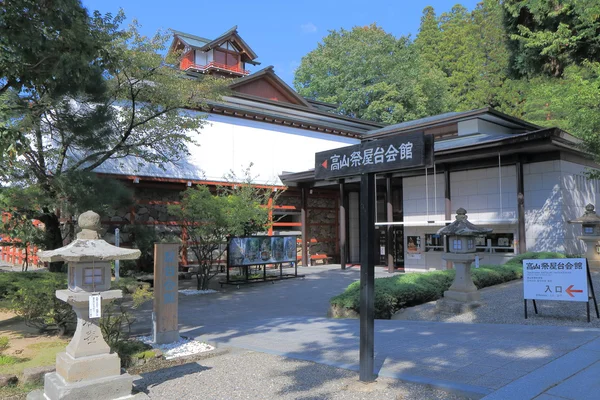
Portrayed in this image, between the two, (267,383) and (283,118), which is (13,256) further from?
(267,383)

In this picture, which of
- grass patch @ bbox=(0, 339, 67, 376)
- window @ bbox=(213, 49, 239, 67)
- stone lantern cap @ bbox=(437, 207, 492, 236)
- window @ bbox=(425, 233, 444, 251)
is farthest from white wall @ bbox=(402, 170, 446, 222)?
window @ bbox=(213, 49, 239, 67)

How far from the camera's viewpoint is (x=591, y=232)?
46.7ft

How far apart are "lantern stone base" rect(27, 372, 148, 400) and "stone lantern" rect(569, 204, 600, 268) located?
46.2 feet

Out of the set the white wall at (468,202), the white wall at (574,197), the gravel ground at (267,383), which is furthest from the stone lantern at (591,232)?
the gravel ground at (267,383)

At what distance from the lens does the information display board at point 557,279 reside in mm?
7773

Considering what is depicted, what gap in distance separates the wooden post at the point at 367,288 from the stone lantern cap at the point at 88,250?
2.63 metres

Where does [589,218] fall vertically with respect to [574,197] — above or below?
below

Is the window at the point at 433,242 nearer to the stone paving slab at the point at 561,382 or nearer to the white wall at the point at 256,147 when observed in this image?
the white wall at the point at 256,147

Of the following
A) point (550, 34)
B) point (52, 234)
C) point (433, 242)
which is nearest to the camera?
point (550, 34)

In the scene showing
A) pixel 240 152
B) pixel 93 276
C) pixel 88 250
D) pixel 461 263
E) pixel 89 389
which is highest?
pixel 240 152

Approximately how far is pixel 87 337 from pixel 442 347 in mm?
4553

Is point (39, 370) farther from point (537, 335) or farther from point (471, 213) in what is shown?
point (471, 213)

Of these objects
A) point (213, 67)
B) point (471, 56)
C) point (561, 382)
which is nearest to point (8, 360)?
point (561, 382)

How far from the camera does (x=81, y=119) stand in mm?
10695
